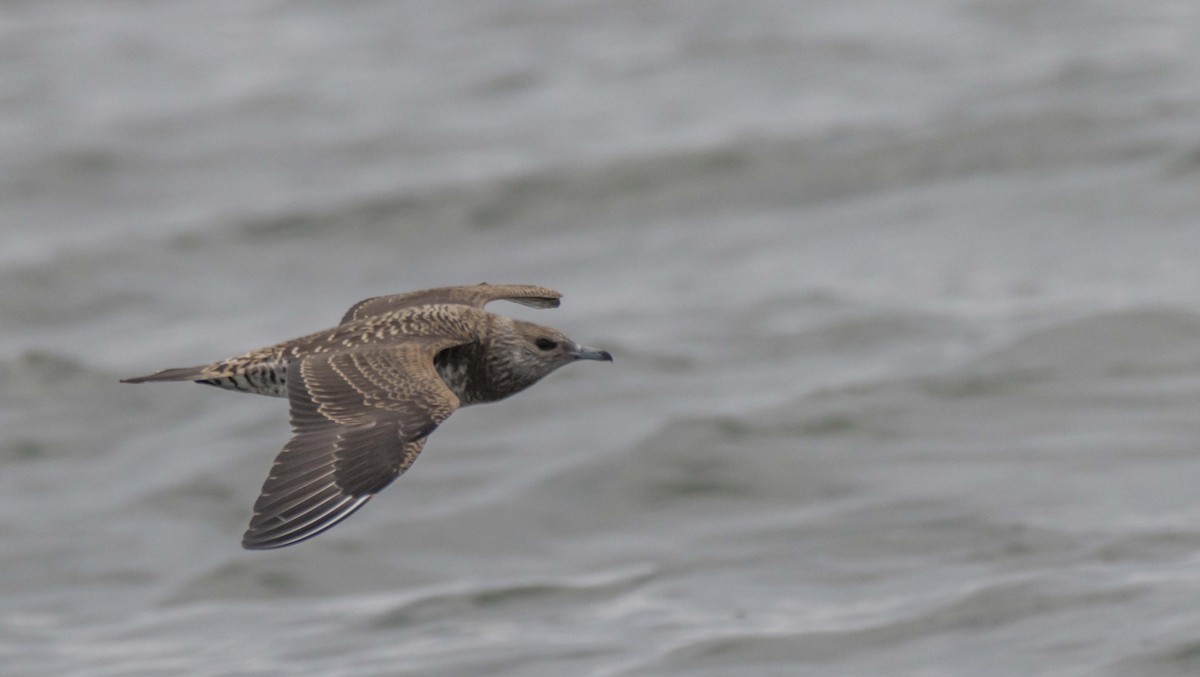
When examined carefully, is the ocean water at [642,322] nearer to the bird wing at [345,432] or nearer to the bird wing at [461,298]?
the bird wing at [461,298]

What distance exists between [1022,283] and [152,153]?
9177 mm

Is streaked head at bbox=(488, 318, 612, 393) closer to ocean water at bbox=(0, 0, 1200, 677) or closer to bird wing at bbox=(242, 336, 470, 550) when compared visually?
bird wing at bbox=(242, 336, 470, 550)

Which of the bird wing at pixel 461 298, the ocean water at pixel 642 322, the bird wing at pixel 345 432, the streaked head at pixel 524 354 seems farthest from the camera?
the ocean water at pixel 642 322

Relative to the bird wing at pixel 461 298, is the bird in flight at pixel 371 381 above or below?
below

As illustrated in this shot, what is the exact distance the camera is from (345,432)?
7.15m

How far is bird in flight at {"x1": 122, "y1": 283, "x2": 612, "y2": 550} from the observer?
22.6 feet

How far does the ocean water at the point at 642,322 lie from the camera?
11977 millimetres

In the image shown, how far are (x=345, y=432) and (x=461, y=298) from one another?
1537 millimetres

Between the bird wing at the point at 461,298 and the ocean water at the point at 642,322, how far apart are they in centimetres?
303

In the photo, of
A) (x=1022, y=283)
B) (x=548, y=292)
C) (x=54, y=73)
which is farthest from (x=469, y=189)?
(x=548, y=292)

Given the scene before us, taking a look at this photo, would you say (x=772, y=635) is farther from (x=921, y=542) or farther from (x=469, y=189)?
(x=469, y=189)

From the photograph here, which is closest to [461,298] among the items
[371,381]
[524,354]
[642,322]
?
[524,354]

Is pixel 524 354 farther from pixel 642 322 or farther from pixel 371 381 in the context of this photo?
pixel 642 322

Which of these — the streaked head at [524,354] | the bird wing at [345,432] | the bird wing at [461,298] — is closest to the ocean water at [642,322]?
the bird wing at [461,298]
